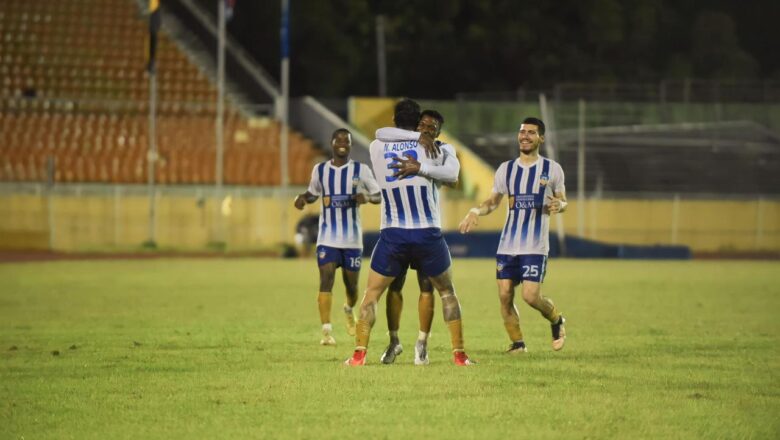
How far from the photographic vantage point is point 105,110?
45406 millimetres

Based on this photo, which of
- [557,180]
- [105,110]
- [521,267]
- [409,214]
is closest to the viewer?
[409,214]

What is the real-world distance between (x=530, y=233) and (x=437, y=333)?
3.07 metres

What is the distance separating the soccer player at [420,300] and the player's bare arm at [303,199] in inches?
64.0

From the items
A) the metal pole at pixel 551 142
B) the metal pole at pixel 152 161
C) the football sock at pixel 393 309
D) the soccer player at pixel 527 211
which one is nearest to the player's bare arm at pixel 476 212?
the soccer player at pixel 527 211

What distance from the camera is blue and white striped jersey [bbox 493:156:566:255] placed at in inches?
514

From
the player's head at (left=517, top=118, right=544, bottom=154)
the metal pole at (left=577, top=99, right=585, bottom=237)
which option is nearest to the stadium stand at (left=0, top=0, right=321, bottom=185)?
the metal pole at (left=577, top=99, right=585, bottom=237)

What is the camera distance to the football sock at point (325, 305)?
1459 centimetres

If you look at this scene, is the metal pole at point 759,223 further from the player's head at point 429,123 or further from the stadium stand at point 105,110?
the player's head at point 429,123

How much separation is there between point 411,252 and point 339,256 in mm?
3036

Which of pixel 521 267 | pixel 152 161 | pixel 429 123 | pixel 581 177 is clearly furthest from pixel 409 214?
pixel 581 177

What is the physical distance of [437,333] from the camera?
15867mm

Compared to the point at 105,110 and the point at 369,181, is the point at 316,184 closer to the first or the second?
the point at 369,181

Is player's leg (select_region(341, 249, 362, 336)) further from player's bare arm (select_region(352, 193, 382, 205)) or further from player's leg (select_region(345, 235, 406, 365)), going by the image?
player's leg (select_region(345, 235, 406, 365))

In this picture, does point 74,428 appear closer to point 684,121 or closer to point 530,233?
point 530,233
